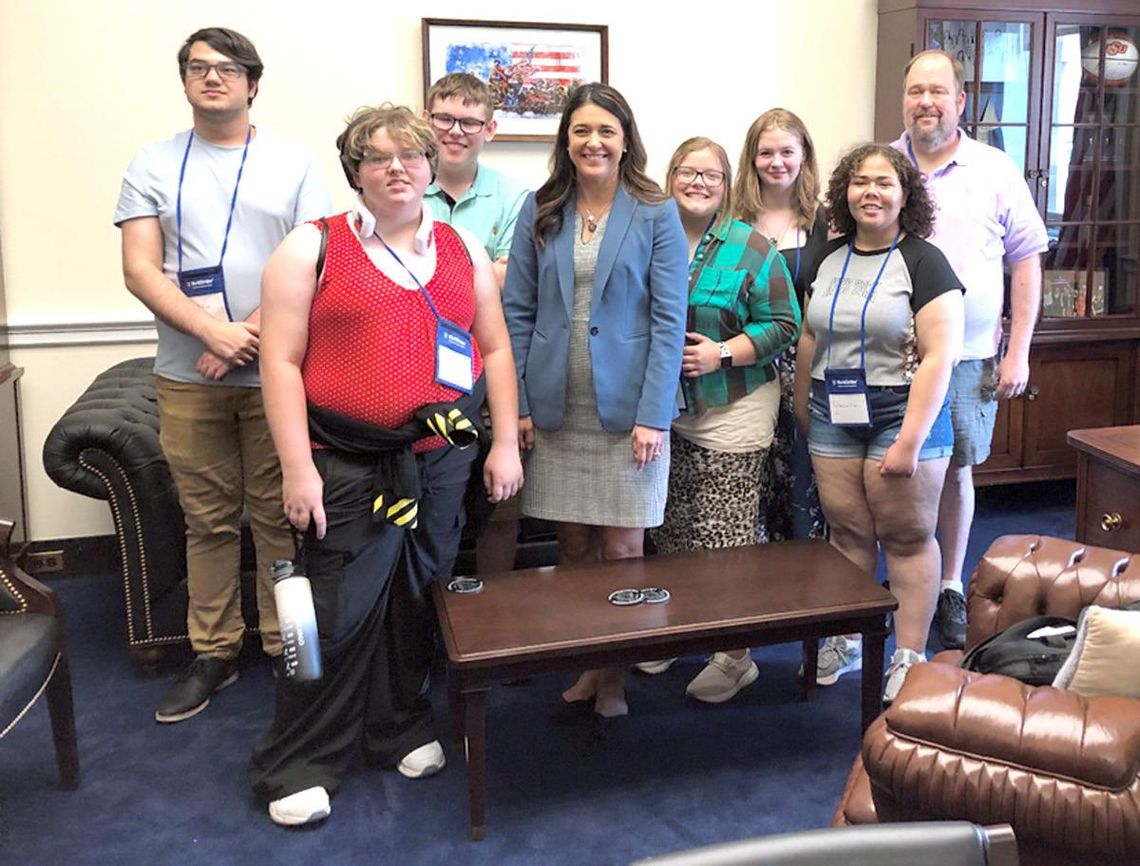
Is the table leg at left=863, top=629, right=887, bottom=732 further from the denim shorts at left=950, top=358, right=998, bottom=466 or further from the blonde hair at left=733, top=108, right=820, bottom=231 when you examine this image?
the blonde hair at left=733, top=108, right=820, bottom=231

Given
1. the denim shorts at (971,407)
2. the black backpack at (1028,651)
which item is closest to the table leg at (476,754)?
the black backpack at (1028,651)

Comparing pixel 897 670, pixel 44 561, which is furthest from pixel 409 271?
pixel 44 561

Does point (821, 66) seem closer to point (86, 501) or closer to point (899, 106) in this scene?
point (899, 106)

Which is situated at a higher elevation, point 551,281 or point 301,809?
point 551,281

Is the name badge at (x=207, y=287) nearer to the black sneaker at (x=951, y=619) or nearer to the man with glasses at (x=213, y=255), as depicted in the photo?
the man with glasses at (x=213, y=255)

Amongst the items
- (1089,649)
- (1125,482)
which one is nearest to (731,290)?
(1125,482)

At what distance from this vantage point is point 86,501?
12.0 feet

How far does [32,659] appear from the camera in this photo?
2.04 metres

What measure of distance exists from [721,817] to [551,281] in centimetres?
114

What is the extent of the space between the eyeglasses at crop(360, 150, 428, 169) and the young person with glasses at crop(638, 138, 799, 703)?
70 centimetres

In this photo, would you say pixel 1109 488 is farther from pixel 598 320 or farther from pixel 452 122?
pixel 452 122

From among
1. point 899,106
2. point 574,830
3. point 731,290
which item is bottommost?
point 574,830

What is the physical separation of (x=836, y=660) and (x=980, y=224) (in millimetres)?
1190

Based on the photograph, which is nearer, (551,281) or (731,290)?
(551,281)
